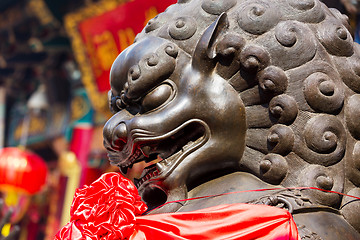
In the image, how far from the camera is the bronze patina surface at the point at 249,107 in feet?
3.70

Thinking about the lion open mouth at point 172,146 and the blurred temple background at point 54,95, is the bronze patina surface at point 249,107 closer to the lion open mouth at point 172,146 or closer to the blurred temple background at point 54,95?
the lion open mouth at point 172,146

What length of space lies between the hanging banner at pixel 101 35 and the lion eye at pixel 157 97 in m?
2.82

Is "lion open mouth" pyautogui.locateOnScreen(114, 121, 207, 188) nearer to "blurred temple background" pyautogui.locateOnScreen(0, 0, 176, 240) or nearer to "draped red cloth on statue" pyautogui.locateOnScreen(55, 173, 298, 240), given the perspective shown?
"draped red cloth on statue" pyautogui.locateOnScreen(55, 173, 298, 240)

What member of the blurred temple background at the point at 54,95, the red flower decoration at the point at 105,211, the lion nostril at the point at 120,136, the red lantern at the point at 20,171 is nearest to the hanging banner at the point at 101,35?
the blurred temple background at the point at 54,95

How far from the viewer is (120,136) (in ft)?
4.03

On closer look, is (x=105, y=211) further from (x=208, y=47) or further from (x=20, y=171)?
(x=20, y=171)

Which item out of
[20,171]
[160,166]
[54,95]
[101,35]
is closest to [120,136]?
[160,166]

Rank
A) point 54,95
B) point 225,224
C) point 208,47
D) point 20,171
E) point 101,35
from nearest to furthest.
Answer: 1. point 225,224
2. point 208,47
3. point 101,35
4. point 20,171
5. point 54,95

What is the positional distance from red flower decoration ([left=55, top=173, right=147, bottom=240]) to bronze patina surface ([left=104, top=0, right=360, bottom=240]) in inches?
3.6

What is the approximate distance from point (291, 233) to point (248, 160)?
24 cm

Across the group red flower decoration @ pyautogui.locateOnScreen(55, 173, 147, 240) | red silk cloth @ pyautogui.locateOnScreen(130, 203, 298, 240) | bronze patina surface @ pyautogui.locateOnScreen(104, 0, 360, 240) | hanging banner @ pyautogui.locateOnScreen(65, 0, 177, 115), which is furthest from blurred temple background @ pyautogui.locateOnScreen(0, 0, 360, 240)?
red silk cloth @ pyautogui.locateOnScreen(130, 203, 298, 240)

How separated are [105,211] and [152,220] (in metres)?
0.10

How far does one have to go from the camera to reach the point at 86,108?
17.0ft

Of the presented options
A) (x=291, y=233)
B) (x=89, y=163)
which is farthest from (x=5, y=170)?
(x=291, y=233)
